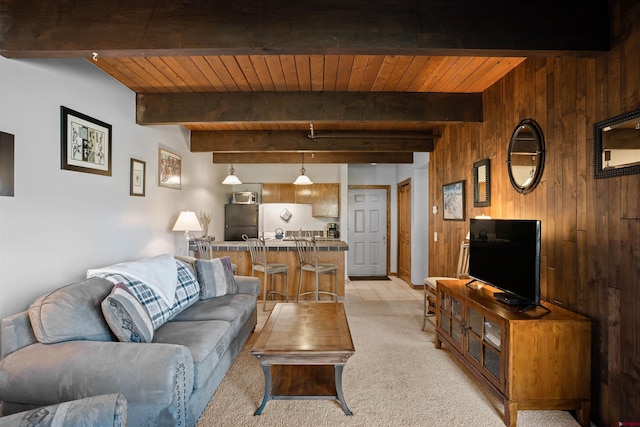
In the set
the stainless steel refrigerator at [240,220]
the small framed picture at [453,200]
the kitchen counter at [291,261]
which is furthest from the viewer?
the stainless steel refrigerator at [240,220]

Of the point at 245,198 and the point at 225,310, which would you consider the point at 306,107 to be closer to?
the point at 225,310

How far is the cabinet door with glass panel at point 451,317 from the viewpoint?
2.76 metres

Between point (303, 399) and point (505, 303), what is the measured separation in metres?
1.56

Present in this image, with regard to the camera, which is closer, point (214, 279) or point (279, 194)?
point (214, 279)

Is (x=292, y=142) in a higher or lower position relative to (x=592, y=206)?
higher

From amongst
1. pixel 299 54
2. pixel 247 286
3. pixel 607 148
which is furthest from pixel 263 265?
pixel 607 148

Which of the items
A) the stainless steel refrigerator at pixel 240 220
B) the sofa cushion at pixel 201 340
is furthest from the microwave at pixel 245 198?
the sofa cushion at pixel 201 340

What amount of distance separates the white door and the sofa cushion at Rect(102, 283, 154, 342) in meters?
5.73

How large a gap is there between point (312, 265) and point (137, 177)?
2512mm

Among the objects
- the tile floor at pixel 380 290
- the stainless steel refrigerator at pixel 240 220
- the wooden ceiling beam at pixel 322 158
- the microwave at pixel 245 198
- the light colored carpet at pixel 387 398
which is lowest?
the tile floor at pixel 380 290

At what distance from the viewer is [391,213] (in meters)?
7.47

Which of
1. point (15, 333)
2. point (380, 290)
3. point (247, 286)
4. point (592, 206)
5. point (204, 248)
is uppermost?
point (592, 206)

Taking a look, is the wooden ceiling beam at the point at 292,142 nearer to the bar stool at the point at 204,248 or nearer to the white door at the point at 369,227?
the bar stool at the point at 204,248

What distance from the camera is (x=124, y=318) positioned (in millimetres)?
2002
